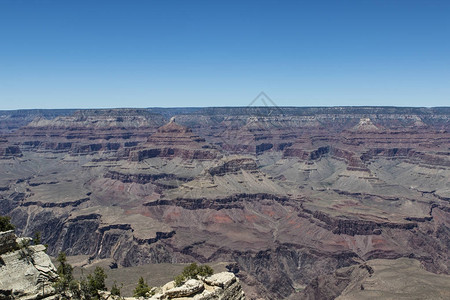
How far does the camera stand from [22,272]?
4006 centimetres

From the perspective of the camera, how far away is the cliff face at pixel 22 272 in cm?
3831

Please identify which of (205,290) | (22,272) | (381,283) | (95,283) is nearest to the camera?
(22,272)

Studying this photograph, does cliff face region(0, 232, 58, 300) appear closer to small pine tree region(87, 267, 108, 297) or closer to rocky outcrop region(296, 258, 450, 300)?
small pine tree region(87, 267, 108, 297)

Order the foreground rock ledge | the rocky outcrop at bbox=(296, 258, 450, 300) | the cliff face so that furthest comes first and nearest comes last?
1. the rocky outcrop at bbox=(296, 258, 450, 300)
2. the foreground rock ledge
3. the cliff face

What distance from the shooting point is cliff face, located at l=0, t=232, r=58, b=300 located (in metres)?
38.3

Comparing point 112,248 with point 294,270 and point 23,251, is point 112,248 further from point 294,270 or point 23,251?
point 23,251

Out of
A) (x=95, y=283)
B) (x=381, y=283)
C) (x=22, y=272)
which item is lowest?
(x=381, y=283)

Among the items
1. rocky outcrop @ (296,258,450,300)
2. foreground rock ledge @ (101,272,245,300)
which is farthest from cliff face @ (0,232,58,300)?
rocky outcrop @ (296,258,450,300)

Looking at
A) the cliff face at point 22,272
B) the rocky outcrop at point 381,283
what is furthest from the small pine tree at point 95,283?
the rocky outcrop at point 381,283

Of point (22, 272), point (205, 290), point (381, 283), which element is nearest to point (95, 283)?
point (22, 272)

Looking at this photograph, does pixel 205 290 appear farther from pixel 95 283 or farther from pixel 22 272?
pixel 22 272

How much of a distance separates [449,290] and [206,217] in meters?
118

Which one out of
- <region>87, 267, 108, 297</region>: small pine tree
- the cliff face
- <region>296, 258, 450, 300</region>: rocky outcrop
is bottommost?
<region>296, 258, 450, 300</region>: rocky outcrop

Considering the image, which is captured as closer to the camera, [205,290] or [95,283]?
[205,290]
